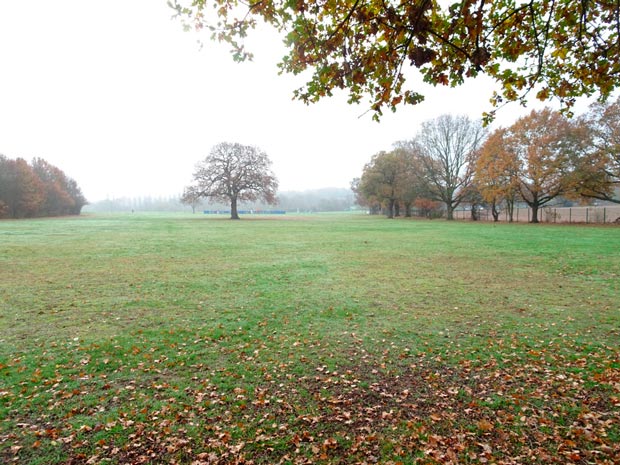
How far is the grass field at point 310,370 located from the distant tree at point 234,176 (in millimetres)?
42510

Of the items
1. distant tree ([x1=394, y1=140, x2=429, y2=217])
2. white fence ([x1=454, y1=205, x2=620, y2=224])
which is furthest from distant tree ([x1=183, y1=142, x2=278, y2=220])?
white fence ([x1=454, y1=205, x2=620, y2=224])

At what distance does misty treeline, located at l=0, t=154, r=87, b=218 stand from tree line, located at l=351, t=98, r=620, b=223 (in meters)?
55.9

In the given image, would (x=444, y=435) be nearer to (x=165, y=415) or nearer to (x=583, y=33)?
(x=165, y=415)

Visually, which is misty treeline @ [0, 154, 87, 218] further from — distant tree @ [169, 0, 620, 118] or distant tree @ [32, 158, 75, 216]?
distant tree @ [169, 0, 620, 118]

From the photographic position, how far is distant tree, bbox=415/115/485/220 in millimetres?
47750

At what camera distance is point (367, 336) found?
20.3 feet

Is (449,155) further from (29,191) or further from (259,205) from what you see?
(259,205)

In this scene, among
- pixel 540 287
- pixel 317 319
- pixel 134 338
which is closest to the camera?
pixel 134 338

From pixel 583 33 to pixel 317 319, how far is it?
7.07 metres

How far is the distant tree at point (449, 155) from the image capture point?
47750 millimetres

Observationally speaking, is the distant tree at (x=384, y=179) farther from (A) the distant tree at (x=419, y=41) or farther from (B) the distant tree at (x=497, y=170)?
(A) the distant tree at (x=419, y=41)

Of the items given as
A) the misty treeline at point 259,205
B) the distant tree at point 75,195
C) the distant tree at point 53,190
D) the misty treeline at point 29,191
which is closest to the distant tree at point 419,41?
the misty treeline at point 29,191

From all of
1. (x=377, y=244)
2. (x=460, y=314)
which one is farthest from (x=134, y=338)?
(x=377, y=244)

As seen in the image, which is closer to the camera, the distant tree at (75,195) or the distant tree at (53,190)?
the distant tree at (53,190)
